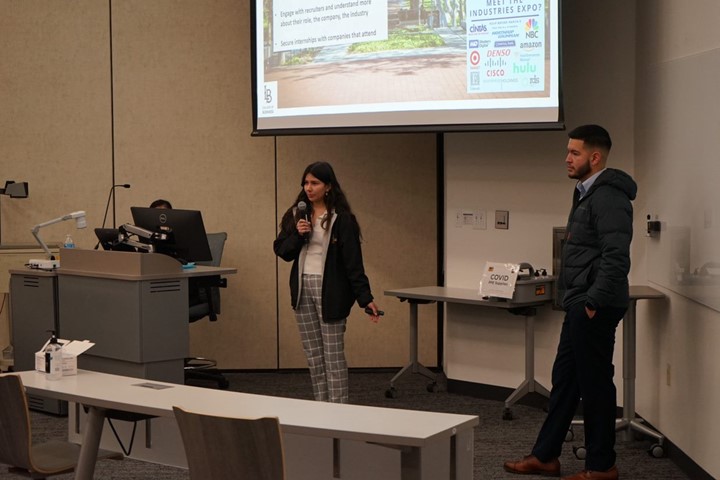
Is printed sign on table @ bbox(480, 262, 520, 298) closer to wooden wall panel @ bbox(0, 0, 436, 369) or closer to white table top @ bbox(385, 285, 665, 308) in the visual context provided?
white table top @ bbox(385, 285, 665, 308)

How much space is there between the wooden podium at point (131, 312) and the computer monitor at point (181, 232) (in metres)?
0.11

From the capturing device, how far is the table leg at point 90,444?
329cm

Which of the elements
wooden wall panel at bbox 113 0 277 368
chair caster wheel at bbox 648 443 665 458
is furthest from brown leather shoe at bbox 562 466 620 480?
wooden wall panel at bbox 113 0 277 368

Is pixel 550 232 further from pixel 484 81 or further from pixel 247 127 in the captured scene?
pixel 247 127

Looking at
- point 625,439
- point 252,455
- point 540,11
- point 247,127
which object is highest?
point 540,11

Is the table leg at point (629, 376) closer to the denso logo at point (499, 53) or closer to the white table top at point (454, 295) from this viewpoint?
the white table top at point (454, 295)

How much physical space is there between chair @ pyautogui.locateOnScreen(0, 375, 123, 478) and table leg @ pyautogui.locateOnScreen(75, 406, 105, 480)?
69mm

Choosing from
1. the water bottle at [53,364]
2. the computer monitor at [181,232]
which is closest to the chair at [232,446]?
the water bottle at [53,364]

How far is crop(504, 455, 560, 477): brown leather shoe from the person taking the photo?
4.52 meters

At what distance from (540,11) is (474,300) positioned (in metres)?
1.79

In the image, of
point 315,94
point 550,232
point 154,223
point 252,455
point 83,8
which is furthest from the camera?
point 83,8

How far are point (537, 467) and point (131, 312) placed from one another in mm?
2305

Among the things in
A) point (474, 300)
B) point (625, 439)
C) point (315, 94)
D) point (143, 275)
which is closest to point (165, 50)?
point (315, 94)

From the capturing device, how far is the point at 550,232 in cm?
603
